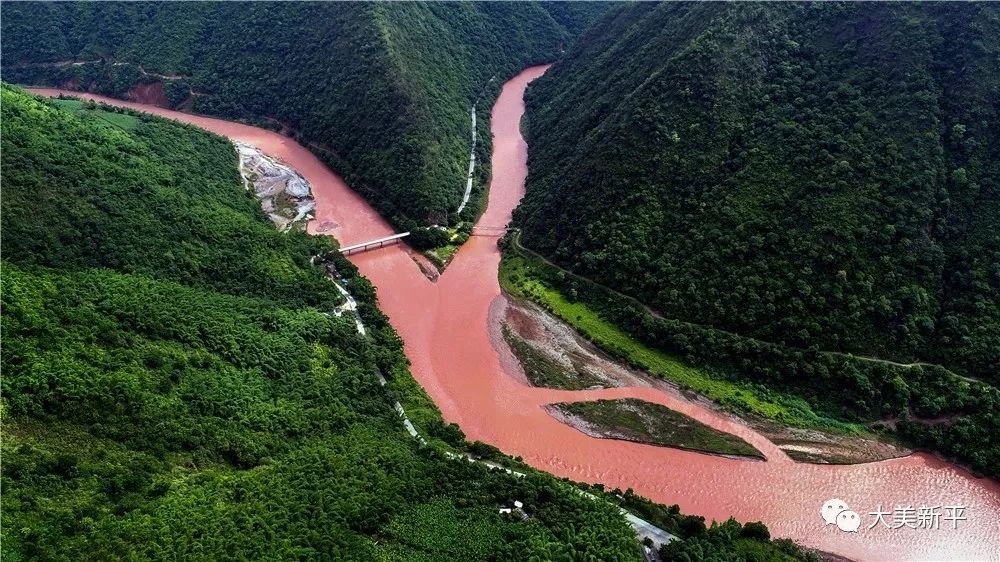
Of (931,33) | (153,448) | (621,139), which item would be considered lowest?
(153,448)

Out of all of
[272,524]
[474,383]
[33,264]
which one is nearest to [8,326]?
[33,264]

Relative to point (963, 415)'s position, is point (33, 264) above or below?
below

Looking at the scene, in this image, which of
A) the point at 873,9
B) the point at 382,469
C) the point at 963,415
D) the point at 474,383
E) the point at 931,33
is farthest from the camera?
the point at 873,9

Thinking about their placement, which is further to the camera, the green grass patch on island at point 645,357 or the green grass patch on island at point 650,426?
the green grass patch on island at point 645,357

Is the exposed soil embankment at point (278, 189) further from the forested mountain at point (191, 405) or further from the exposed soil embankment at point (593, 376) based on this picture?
the exposed soil embankment at point (593, 376)

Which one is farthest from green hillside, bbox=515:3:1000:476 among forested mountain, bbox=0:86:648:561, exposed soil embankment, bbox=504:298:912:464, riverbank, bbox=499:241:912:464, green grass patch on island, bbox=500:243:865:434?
forested mountain, bbox=0:86:648:561

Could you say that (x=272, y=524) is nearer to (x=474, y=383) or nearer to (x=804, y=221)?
(x=474, y=383)

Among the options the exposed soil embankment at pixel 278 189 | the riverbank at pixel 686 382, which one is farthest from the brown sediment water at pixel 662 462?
the exposed soil embankment at pixel 278 189
